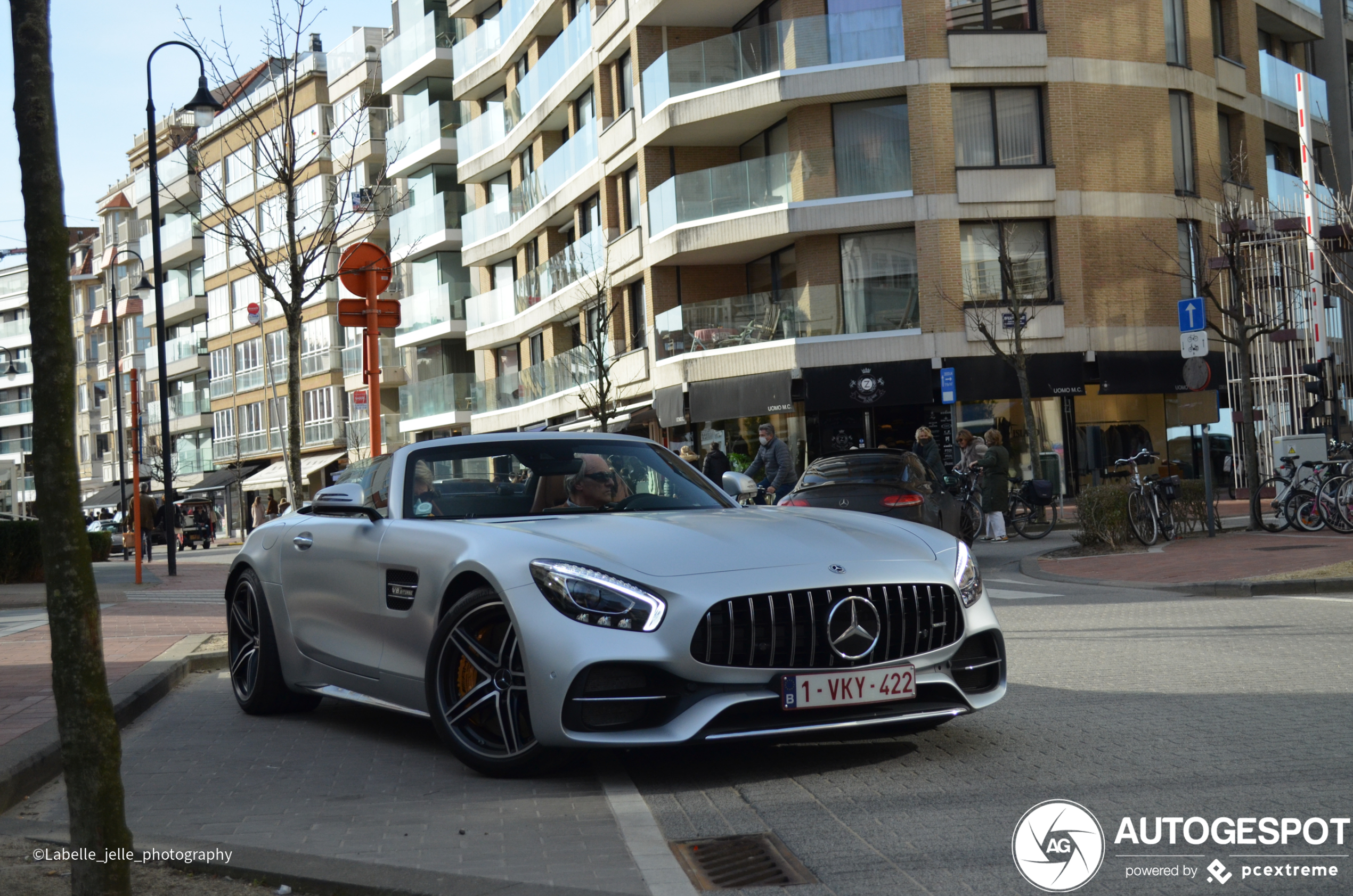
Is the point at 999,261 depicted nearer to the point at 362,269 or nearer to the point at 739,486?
the point at 362,269

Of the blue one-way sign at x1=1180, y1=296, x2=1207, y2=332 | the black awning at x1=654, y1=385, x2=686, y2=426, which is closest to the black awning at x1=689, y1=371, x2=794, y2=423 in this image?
the black awning at x1=654, y1=385, x2=686, y2=426

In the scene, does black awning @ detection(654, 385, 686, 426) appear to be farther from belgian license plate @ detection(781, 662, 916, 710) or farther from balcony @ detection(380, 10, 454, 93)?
belgian license plate @ detection(781, 662, 916, 710)

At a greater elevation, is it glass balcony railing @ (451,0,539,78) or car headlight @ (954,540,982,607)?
glass balcony railing @ (451,0,539,78)

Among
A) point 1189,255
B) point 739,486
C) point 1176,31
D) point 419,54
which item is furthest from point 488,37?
point 739,486

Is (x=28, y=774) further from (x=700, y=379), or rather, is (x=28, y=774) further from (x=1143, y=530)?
(x=700, y=379)

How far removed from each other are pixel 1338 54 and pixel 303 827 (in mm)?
47660

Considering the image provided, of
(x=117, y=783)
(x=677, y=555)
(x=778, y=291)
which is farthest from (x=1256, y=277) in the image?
(x=117, y=783)

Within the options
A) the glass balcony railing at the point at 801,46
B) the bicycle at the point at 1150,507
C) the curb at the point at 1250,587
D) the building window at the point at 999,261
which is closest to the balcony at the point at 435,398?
the glass balcony railing at the point at 801,46

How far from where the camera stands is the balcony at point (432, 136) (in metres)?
55.2

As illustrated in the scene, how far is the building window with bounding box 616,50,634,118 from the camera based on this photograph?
39219 mm

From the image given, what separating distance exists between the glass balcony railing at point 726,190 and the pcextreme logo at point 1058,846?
97.1 ft

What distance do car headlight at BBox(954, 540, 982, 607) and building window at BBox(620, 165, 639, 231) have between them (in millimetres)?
32990

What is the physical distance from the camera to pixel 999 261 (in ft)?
108

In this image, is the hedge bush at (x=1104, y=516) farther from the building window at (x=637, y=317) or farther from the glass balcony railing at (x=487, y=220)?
the glass balcony railing at (x=487, y=220)
